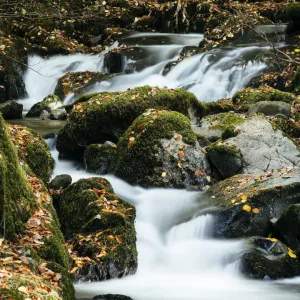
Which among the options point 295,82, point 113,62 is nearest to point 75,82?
point 113,62

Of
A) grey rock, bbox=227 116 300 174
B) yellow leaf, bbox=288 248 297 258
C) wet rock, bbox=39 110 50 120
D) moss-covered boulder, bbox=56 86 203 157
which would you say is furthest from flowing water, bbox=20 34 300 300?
wet rock, bbox=39 110 50 120

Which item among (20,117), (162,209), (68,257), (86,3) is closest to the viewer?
(68,257)

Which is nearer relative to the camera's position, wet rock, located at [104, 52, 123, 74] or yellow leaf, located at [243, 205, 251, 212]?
yellow leaf, located at [243, 205, 251, 212]

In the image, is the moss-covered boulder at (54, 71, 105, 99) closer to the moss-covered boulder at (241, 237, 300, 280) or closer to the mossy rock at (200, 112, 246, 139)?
the mossy rock at (200, 112, 246, 139)

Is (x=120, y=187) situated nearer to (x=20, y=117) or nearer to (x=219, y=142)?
(x=219, y=142)

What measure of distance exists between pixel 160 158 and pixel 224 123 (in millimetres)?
2415

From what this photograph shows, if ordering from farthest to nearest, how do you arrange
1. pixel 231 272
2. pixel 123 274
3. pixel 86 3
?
pixel 86 3 < pixel 231 272 < pixel 123 274

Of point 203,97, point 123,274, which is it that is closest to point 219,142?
point 123,274

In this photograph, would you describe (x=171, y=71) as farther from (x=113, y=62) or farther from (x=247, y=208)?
(x=247, y=208)

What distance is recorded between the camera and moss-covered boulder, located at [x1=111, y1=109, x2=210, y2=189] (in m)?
8.19

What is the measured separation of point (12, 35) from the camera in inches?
818

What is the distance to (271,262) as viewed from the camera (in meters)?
5.90

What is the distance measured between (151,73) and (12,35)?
7.32 m

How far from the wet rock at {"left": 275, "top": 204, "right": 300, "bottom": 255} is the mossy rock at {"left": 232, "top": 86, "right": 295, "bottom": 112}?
578 cm
